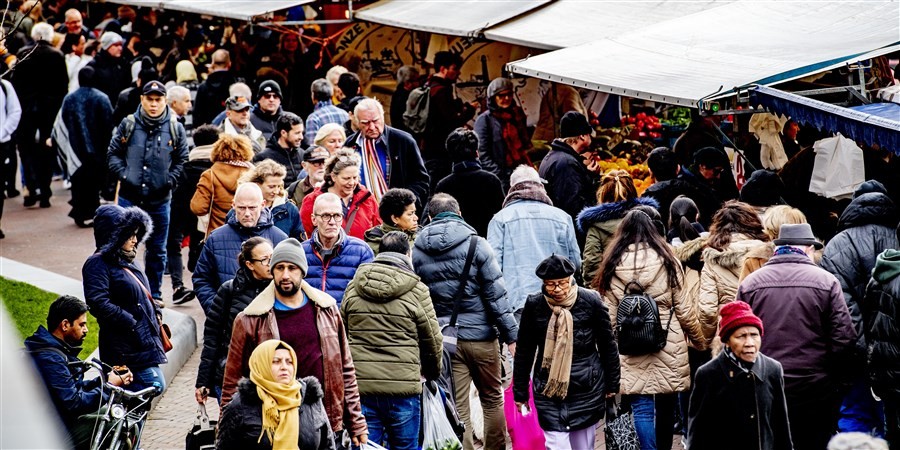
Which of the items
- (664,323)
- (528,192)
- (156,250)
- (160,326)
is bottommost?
(156,250)

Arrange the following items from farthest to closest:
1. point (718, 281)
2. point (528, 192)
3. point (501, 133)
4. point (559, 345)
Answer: point (501, 133) → point (528, 192) → point (718, 281) → point (559, 345)

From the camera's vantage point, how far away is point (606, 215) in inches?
357

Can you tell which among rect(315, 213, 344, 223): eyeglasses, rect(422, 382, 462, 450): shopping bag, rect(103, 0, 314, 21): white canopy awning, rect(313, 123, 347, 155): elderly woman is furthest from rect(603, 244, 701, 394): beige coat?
rect(103, 0, 314, 21): white canopy awning

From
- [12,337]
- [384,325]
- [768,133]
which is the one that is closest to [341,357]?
[384,325]

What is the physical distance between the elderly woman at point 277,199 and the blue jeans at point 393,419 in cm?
235

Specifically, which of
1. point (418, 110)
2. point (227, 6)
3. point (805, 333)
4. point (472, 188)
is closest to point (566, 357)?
point (805, 333)

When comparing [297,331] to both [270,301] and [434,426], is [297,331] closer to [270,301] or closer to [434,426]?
[270,301]

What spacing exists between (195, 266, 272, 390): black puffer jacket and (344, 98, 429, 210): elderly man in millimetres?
3352

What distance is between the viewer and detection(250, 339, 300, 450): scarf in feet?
20.1

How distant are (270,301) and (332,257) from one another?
1.18 metres

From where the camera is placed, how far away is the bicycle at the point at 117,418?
289 inches

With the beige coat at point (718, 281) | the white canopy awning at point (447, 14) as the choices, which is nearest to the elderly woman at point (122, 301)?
the beige coat at point (718, 281)

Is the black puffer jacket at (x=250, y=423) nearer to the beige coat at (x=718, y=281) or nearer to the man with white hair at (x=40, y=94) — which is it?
the beige coat at (x=718, y=281)

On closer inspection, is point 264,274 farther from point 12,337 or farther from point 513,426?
point 12,337
